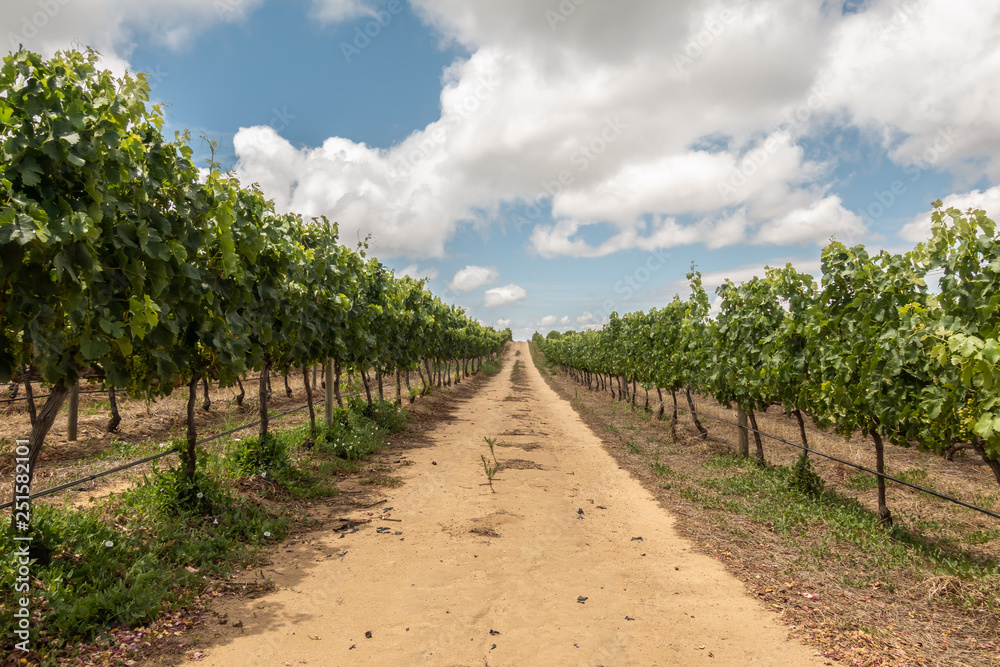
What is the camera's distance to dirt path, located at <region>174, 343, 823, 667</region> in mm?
4254

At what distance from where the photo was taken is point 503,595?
206 inches

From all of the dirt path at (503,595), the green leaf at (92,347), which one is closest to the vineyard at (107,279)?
the green leaf at (92,347)

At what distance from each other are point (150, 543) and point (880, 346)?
8878mm

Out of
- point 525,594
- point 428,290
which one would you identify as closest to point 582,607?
point 525,594

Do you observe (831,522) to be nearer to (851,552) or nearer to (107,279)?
(851,552)

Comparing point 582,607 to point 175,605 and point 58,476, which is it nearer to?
point 175,605

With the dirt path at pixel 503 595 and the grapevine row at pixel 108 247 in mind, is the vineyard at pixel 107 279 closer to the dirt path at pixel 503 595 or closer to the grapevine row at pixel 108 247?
the grapevine row at pixel 108 247

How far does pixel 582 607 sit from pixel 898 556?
13.2 feet

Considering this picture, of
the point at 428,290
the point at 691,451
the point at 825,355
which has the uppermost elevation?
the point at 428,290

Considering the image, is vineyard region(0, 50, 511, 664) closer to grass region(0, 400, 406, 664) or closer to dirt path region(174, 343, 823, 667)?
grass region(0, 400, 406, 664)

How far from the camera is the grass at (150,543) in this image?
4.16 meters

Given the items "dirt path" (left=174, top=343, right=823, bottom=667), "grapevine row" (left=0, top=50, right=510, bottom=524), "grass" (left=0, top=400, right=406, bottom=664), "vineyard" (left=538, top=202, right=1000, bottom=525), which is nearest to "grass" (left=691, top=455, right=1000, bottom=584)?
"vineyard" (left=538, top=202, right=1000, bottom=525)

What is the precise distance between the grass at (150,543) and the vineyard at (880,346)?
753 centimetres

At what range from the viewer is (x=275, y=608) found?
494 centimetres
